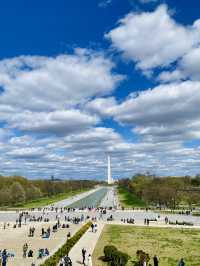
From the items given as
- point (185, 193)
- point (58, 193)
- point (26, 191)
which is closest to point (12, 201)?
point (26, 191)

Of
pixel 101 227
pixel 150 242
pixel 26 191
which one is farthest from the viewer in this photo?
pixel 26 191

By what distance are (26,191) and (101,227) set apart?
7832 centimetres

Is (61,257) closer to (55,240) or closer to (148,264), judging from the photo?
(148,264)

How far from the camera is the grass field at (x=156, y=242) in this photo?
33.3 m

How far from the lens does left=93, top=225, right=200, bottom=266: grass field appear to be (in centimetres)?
3334

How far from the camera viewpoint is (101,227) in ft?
181

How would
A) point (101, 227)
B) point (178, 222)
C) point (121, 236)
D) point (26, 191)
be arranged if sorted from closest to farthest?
1. point (121, 236)
2. point (101, 227)
3. point (178, 222)
4. point (26, 191)

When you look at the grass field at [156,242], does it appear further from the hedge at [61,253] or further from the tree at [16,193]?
the tree at [16,193]

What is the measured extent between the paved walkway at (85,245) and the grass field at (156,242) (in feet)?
2.15

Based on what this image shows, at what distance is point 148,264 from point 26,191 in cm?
10376

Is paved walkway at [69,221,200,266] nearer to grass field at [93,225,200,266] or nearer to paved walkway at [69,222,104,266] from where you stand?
paved walkway at [69,222,104,266]

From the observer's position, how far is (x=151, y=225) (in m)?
58.4

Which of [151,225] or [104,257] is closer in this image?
[104,257]

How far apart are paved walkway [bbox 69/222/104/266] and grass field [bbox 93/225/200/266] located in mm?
654
